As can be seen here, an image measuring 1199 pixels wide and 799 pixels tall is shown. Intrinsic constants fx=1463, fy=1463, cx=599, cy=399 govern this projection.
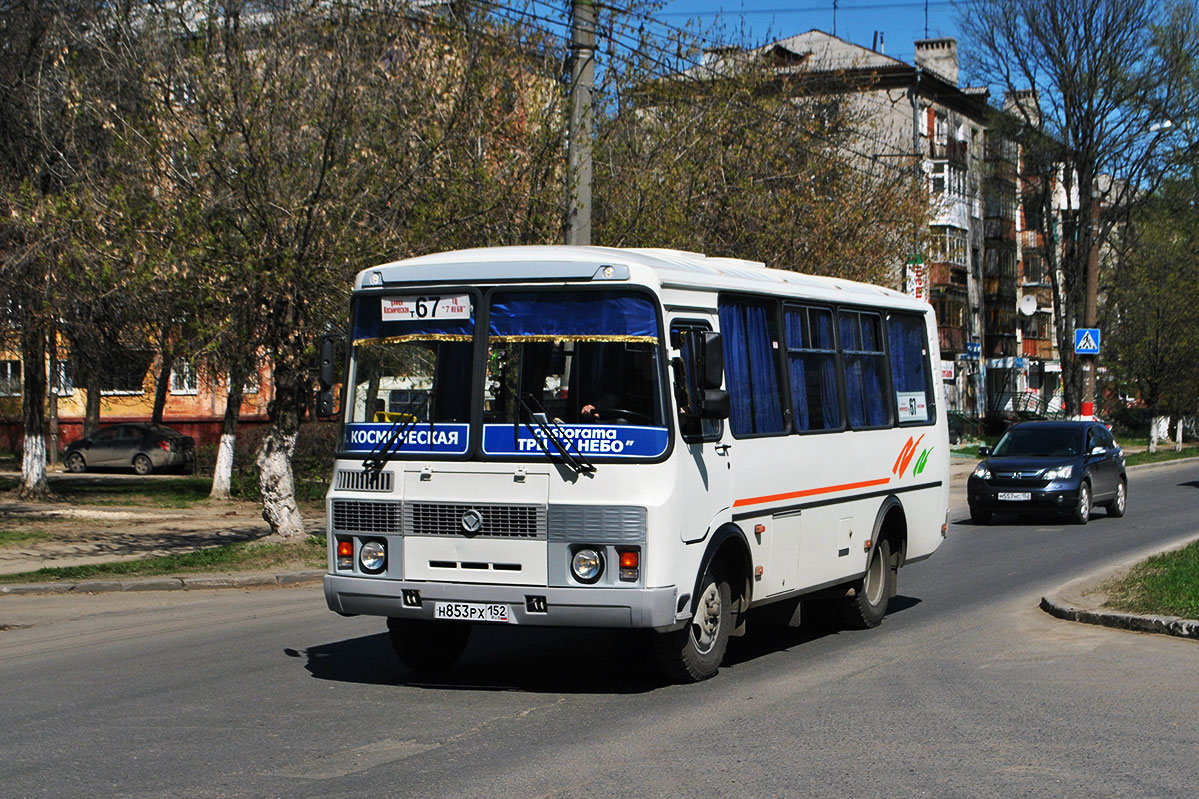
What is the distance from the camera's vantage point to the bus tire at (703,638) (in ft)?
30.6

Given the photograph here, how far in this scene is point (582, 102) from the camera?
18.0 meters

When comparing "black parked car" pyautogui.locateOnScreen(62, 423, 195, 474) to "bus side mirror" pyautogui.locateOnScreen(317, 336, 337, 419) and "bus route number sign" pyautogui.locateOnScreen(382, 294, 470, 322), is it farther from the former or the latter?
"bus route number sign" pyautogui.locateOnScreen(382, 294, 470, 322)

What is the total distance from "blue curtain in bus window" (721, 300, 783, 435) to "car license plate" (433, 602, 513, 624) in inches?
82.0

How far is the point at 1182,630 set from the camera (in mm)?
11195

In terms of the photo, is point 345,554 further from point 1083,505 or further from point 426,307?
point 1083,505

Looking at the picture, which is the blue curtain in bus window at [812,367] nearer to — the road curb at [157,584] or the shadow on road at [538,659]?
the shadow on road at [538,659]

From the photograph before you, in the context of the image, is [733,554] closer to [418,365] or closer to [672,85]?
[418,365]

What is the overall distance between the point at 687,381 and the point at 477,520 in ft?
5.18

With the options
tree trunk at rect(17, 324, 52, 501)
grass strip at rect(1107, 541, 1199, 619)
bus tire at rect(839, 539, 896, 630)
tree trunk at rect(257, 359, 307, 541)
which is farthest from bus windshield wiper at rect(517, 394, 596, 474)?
tree trunk at rect(17, 324, 52, 501)

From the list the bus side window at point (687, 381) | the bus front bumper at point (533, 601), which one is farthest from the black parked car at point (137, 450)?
the bus side window at point (687, 381)

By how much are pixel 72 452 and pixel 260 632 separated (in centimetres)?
3311

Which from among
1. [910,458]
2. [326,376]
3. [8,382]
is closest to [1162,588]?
[910,458]

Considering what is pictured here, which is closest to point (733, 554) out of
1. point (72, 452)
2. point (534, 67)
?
point (534, 67)

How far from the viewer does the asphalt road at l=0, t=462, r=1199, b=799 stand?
6.84 m
